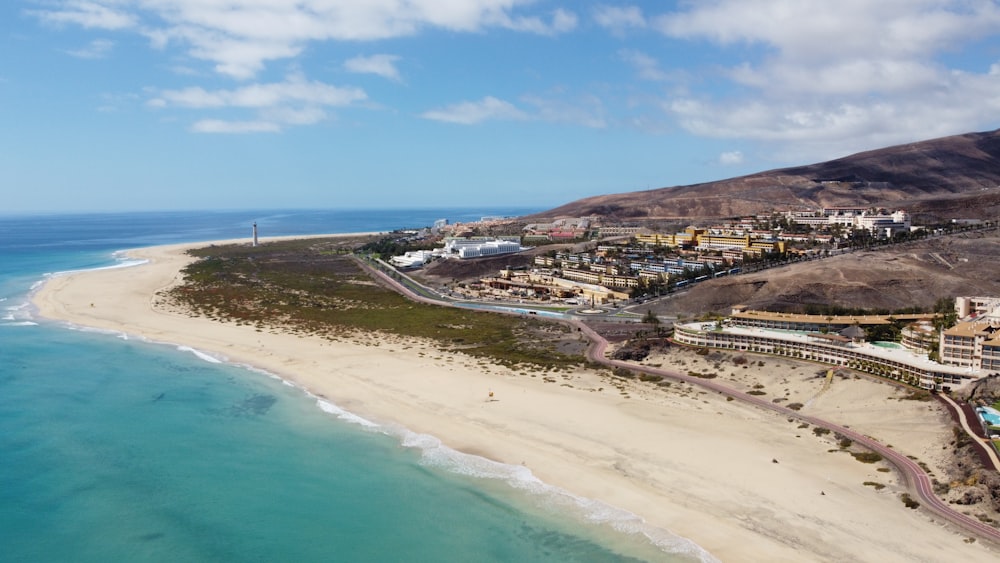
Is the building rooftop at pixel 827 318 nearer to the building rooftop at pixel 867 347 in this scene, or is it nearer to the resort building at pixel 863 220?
the building rooftop at pixel 867 347

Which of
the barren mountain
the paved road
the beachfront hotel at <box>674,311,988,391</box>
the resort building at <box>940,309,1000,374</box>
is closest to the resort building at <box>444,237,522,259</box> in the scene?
the barren mountain

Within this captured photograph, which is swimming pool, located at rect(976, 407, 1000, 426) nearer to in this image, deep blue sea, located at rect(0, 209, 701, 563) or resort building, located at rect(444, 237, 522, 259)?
deep blue sea, located at rect(0, 209, 701, 563)

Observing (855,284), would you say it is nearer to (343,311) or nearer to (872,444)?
(872,444)

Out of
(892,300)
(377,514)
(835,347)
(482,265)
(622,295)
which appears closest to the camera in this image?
(377,514)

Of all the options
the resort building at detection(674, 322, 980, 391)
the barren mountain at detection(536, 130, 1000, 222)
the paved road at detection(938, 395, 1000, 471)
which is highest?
the barren mountain at detection(536, 130, 1000, 222)

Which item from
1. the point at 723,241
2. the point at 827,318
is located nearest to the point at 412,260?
the point at 723,241

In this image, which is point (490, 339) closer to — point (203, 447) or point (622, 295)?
point (622, 295)

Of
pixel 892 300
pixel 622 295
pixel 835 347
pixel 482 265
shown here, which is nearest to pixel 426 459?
pixel 835 347
